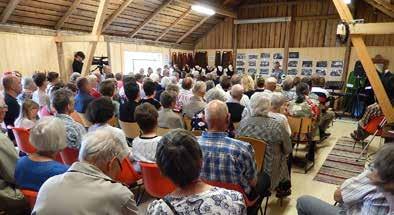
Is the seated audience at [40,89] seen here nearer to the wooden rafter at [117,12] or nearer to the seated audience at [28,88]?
the seated audience at [28,88]

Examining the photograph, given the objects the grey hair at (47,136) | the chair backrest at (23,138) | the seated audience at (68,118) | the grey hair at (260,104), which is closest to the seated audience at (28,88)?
the chair backrest at (23,138)

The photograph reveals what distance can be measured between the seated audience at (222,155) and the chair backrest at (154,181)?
0.44 metres

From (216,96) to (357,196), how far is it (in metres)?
→ 2.45

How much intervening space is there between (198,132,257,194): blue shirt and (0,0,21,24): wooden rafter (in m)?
6.84

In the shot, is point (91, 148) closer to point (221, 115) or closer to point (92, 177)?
point (92, 177)

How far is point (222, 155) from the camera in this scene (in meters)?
2.00

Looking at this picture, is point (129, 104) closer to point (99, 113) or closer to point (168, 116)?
point (168, 116)

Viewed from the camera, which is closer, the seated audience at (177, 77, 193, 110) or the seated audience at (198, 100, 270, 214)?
the seated audience at (198, 100, 270, 214)

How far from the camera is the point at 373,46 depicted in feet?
32.2

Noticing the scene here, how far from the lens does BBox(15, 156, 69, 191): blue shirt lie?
171cm

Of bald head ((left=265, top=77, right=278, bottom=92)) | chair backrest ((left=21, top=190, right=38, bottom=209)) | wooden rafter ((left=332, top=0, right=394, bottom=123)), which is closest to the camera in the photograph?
chair backrest ((left=21, top=190, right=38, bottom=209))

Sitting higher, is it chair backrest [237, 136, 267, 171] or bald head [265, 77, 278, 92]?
bald head [265, 77, 278, 92]

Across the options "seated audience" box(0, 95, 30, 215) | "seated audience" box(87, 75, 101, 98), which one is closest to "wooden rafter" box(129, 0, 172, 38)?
"seated audience" box(87, 75, 101, 98)

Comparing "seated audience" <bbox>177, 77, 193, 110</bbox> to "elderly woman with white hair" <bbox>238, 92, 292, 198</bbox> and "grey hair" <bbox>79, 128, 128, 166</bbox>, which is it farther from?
"grey hair" <bbox>79, 128, 128, 166</bbox>
